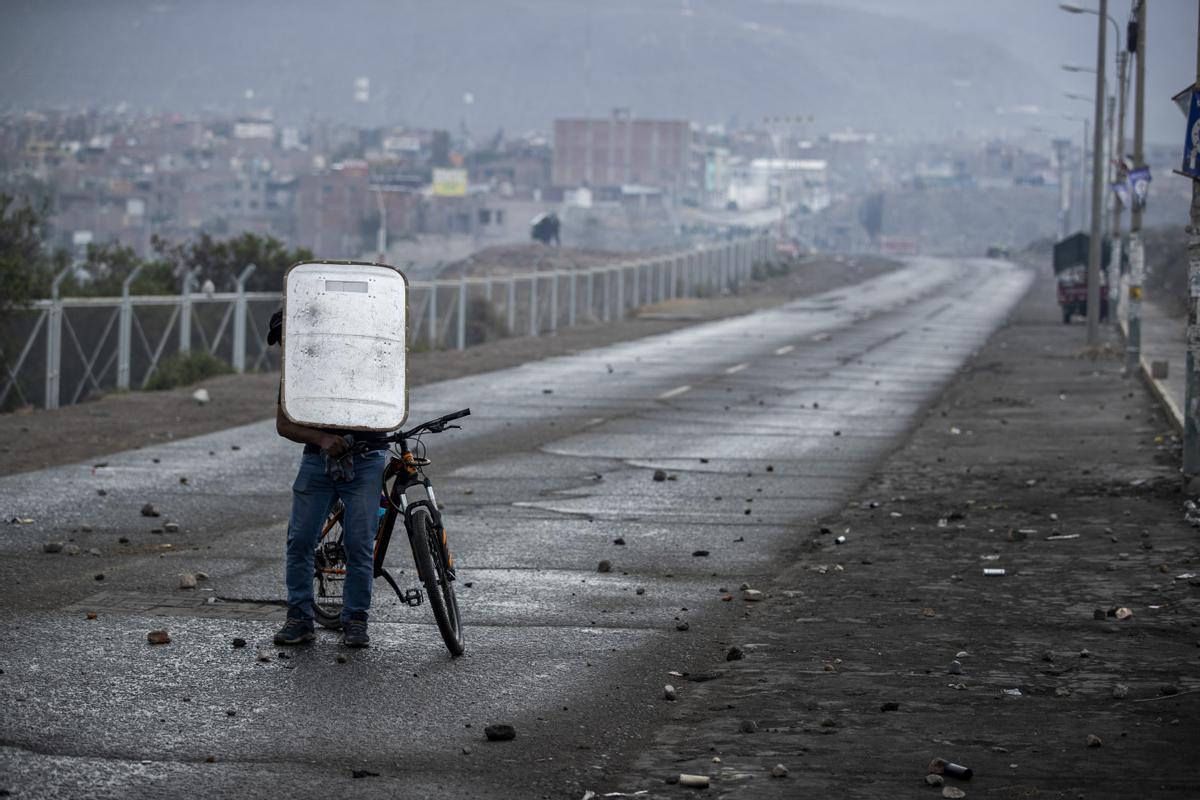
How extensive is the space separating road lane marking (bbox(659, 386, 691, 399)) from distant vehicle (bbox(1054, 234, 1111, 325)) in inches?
1081

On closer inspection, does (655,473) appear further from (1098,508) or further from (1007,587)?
(1007,587)

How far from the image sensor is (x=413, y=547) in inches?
337

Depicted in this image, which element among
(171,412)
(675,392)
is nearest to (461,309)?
(675,392)

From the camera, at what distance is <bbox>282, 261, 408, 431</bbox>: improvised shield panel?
8648mm

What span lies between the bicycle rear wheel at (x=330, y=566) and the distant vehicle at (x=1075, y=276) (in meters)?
45.5

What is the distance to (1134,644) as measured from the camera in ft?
29.9

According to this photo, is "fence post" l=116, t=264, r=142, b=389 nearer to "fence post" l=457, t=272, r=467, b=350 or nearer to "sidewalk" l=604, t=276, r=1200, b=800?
"fence post" l=457, t=272, r=467, b=350

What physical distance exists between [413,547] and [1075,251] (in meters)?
50.2

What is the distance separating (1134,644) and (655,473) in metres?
8.10

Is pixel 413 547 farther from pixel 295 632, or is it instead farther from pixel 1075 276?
pixel 1075 276

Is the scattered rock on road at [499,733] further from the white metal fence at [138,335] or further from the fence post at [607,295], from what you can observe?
the fence post at [607,295]

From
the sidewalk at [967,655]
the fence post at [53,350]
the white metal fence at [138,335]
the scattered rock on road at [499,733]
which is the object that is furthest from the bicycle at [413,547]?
the fence post at [53,350]

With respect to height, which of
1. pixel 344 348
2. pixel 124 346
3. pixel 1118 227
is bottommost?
pixel 124 346

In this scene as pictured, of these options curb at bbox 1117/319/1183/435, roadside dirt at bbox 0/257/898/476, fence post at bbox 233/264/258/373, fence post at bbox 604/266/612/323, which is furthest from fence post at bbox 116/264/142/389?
fence post at bbox 604/266/612/323
